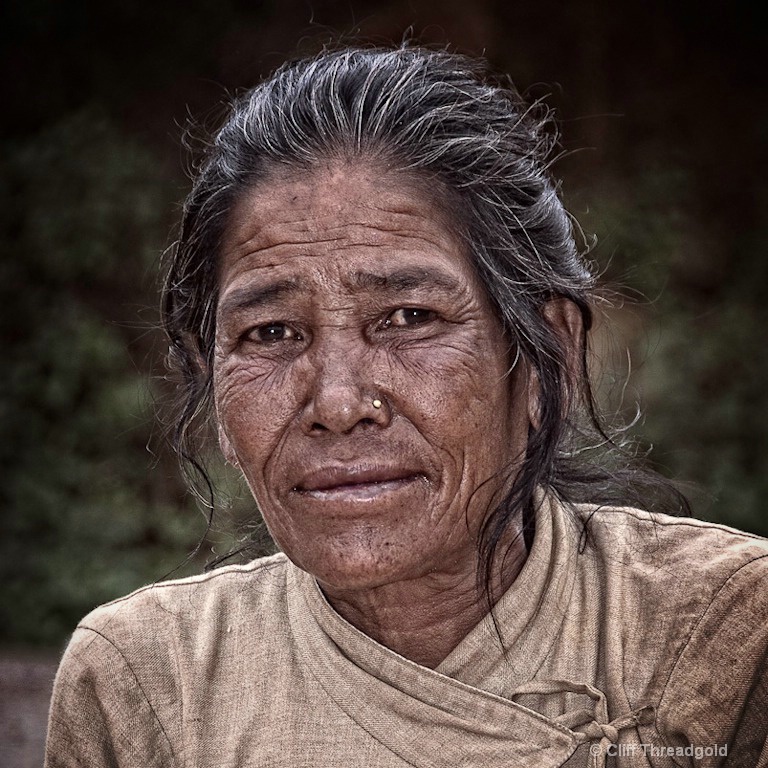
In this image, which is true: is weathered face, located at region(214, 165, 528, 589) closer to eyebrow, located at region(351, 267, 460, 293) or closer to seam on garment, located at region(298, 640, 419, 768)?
eyebrow, located at region(351, 267, 460, 293)

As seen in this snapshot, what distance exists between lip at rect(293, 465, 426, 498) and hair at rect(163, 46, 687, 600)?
28 centimetres

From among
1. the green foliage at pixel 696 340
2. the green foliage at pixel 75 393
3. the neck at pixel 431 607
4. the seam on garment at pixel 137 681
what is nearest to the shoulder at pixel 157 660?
the seam on garment at pixel 137 681

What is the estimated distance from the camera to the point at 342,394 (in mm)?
2248

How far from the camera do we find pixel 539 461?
251cm

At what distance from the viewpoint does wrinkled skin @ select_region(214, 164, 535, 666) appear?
7.53ft

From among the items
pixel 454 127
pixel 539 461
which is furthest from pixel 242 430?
pixel 454 127

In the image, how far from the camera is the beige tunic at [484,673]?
220cm

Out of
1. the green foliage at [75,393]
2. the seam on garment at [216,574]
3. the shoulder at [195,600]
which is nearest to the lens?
the shoulder at [195,600]

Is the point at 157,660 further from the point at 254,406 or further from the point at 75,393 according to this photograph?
the point at 75,393

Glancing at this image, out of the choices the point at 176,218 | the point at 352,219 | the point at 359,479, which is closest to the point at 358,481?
the point at 359,479

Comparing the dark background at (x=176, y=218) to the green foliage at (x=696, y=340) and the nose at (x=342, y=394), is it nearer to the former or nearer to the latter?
the green foliage at (x=696, y=340)

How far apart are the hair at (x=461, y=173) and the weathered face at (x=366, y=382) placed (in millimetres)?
52

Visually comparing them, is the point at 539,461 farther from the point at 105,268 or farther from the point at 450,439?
the point at 105,268

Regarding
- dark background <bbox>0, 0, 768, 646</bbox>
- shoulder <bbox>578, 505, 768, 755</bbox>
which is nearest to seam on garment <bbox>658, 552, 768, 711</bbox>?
shoulder <bbox>578, 505, 768, 755</bbox>
